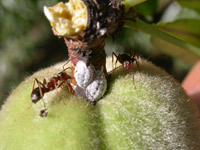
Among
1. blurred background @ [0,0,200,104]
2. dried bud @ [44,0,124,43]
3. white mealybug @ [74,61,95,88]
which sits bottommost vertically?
blurred background @ [0,0,200,104]

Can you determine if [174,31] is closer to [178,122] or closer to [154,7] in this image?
[154,7]

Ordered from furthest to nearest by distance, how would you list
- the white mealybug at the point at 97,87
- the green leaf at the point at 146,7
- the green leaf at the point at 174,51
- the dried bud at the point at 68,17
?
1. the green leaf at the point at 174,51
2. the green leaf at the point at 146,7
3. the white mealybug at the point at 97,87
4. the dried bud at the point at 68,17

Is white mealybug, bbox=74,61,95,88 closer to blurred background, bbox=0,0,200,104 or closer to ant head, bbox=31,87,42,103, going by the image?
ant head, bbox=31,87,42,103

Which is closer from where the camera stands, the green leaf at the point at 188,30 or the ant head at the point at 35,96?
the ant head at the point at 35,96

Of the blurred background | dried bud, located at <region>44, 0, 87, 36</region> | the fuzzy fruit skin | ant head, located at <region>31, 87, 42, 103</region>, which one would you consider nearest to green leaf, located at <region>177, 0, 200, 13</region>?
the blurred background

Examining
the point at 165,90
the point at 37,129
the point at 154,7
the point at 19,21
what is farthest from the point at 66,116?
the point at 19,21

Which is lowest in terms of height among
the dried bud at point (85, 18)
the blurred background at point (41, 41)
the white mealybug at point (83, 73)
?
the blurred background at point (41, 41)

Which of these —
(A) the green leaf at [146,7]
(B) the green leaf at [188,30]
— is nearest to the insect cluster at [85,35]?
(B) the green leaf at [188,30]

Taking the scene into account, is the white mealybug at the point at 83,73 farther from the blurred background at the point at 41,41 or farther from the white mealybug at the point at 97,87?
the blurred background at the point at 41,41
